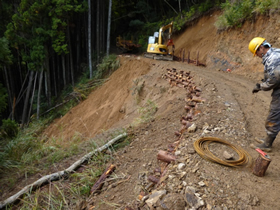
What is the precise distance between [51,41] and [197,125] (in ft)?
36.3

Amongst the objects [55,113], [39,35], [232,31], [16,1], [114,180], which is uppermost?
[16,1]

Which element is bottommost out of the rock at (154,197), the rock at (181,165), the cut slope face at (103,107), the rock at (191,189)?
the cut slope face at (103,107)

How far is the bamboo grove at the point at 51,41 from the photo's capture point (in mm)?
10492

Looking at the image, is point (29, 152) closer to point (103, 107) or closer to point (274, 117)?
point (103, 107)

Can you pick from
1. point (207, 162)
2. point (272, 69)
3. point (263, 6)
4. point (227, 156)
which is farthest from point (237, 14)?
point (207, 162)

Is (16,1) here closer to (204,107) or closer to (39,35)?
(39,35)

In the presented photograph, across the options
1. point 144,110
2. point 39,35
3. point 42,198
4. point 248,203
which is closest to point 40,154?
point 42,198

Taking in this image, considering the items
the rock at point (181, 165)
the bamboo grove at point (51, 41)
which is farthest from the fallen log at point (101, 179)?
the bamboo grove at point (51, 41)

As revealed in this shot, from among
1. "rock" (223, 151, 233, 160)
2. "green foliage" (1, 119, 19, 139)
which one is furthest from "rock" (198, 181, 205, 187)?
"green foliage" (1, 119, 19, 139)

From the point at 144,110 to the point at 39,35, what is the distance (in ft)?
26.8

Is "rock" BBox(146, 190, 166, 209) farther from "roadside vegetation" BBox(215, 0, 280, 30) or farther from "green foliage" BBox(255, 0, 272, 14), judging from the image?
"green foliage" BBox(255, 0, 272, 14)

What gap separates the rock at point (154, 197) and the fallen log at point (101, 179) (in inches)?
44.6

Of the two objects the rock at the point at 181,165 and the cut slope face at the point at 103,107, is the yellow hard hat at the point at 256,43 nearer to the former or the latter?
the rock at the point at 181,165

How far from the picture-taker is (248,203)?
218 cm
